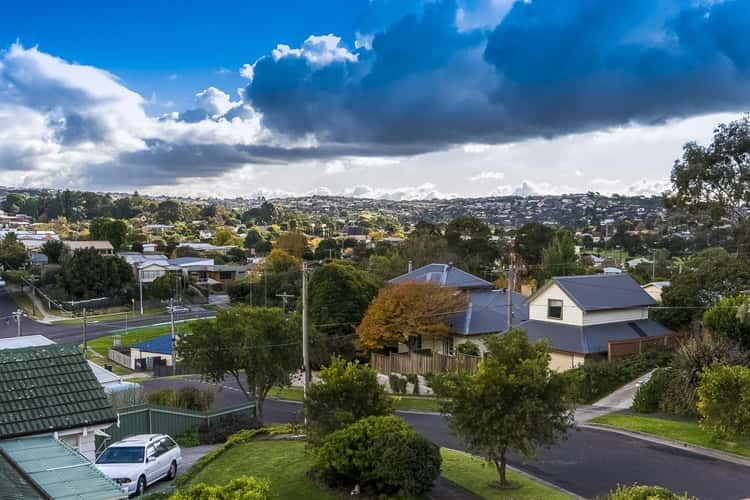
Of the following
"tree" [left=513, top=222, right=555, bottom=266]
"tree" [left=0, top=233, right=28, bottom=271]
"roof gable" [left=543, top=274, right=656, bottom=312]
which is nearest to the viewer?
"roof gable" [left=543, top=274, right=656, bottom=312]

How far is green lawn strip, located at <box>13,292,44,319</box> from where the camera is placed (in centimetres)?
7944

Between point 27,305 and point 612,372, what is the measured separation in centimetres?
7712

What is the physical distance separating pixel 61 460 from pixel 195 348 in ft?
57.2

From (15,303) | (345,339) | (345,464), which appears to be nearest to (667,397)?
(345,464)

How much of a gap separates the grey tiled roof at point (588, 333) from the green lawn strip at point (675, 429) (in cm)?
638

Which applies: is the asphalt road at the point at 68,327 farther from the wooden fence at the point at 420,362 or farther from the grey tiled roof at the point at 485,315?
the grey tiled roof at the point at 485,315

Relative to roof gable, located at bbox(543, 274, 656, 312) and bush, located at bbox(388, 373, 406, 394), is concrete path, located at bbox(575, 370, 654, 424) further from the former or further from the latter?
bush, located at bbox(388, 373, 406, 394)

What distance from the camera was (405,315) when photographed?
38.5m

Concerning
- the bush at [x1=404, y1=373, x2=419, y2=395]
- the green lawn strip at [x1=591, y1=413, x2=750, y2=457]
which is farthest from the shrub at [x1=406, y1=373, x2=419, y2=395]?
the green lawn strip at [x1=591, y1=413, x2=750, y2=457]

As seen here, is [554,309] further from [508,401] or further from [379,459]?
[379,459]

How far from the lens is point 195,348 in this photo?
1117 inches

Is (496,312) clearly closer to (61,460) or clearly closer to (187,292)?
(61,460)

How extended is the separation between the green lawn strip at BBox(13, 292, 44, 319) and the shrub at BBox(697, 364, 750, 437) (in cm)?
7521

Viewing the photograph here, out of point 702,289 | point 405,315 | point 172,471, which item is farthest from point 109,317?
point 172,471
